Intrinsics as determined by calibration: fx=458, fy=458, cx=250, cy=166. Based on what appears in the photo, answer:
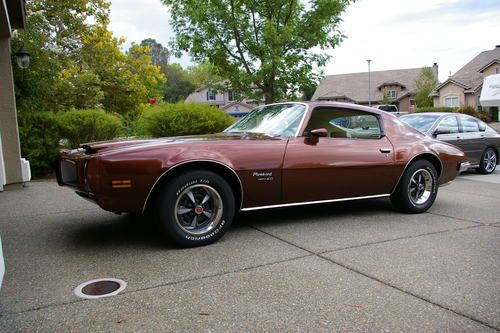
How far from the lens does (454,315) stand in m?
2.90

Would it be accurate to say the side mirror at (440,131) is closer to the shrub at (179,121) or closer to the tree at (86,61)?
the shrub at (179,121)

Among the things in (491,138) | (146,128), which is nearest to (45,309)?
(146,128)

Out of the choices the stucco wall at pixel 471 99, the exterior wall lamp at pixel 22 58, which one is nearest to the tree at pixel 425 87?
the stucco wall at pixel 471 99

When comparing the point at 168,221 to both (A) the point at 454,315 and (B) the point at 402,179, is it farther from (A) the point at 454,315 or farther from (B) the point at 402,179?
(B) the point at 402,179

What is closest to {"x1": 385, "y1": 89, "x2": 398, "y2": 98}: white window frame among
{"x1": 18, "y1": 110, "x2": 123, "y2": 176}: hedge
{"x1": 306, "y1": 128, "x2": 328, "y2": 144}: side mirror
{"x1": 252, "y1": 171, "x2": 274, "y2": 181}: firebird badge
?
{"x1": 18, "y1": 110, "x2": 123, "y2": 176}: hedge

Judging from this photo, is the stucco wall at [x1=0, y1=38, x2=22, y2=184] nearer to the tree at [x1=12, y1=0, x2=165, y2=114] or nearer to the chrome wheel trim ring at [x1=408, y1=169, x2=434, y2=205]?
the tree at [x1=12, y1=0, x2=165, y2=114]

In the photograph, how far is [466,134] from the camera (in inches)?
420

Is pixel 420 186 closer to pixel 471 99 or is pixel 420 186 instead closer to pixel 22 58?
pixel 22 58

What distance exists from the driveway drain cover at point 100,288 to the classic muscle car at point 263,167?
31.6 inches

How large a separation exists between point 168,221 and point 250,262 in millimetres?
840

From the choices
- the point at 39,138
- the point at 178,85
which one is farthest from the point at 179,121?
the point at 178,85

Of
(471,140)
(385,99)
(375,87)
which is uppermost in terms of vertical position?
(375,87)

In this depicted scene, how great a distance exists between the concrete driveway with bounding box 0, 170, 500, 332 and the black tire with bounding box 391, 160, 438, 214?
16 centimetres

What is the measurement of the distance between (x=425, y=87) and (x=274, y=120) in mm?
48657
